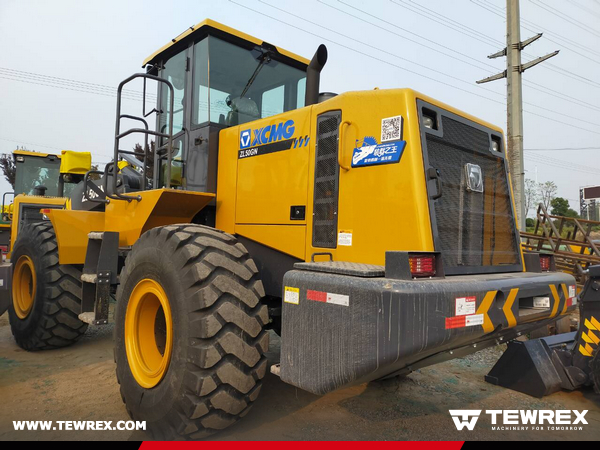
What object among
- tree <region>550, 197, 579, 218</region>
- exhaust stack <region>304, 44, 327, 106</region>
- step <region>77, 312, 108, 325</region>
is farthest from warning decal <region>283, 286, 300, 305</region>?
tree <region>550, 197, 579, 218</region>

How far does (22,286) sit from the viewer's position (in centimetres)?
559

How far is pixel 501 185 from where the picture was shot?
3.43 meters

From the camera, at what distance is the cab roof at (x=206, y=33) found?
397 cm

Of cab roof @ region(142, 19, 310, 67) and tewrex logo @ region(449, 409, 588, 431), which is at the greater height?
cab roof @ region(142, 19, 310, 67)

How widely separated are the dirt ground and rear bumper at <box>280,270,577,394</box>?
0.76m

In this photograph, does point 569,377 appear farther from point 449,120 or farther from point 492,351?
point 449,120

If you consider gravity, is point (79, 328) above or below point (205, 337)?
below

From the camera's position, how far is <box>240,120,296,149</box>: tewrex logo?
3.40m

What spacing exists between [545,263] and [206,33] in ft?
11.3

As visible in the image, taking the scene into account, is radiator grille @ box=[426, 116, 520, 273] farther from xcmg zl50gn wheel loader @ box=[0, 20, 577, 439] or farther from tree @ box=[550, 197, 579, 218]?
tree @ box=[550, 197, 579, 218]

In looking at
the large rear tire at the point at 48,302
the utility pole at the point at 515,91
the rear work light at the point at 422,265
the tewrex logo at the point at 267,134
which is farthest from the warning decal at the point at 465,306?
the utility pole at the point at 515,91

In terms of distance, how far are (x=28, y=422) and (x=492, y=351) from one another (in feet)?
15.6

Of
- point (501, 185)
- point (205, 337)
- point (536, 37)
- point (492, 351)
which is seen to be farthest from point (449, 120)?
point (536, 37)

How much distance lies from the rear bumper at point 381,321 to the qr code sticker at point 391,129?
36.2 inches
